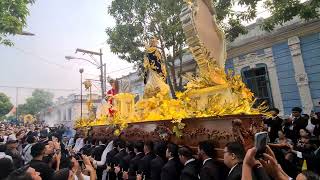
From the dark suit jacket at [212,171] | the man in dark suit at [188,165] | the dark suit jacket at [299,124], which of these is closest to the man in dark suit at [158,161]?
the man in dark suit at [188,165]

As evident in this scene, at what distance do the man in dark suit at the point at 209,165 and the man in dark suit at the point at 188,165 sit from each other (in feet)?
0.54

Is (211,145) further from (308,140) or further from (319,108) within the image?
(319,108)

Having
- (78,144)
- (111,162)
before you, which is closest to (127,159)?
(111,162)

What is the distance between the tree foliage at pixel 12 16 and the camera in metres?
9.34

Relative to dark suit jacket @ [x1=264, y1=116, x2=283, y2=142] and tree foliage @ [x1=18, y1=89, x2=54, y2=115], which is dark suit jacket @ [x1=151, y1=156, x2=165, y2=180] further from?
tree foliage @ [x1=18, y1=89, x2=54, y2=115]

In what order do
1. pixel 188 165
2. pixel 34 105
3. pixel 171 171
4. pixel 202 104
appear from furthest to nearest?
pixel 34 105
pixel 202 104
pixel 171 171
pixel 188 165

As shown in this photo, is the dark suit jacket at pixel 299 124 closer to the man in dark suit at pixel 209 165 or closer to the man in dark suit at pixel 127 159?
the man in dark suit at pixel 209 165

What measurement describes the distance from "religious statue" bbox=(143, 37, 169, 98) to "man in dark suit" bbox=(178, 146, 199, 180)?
2.64m

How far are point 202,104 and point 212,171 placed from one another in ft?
4.70

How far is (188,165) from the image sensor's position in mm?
3980

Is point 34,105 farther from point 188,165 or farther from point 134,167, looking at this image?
point 188,165

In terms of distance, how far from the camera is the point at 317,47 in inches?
434

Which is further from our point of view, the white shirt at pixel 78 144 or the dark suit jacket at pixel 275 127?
the white shirt at pixel 78 144

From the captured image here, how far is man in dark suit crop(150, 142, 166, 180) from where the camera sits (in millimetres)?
4693
